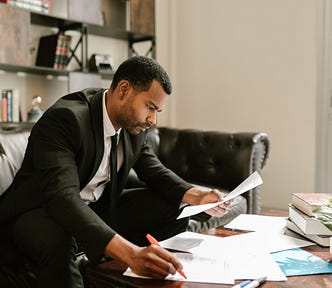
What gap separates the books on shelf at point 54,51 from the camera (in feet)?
9.59

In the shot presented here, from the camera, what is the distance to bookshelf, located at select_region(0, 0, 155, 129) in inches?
103

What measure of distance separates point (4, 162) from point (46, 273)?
777 mm

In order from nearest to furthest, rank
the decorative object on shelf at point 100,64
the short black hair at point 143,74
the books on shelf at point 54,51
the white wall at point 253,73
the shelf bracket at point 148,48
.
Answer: the short black hair at point 143,74
the books on shelf at point 54,51
the white wall at point 253,73
the decorative object on shelf at point 100,64
the shelf bracket at point 148,48

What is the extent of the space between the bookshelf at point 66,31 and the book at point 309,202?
6.45 ft

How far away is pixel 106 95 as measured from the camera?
1.46 metres

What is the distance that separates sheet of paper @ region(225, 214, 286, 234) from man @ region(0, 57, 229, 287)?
82 millimetres

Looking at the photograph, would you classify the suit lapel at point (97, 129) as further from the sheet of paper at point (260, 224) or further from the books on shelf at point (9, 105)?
the books on shelf at point (9, 105)

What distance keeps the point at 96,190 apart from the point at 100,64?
183cm

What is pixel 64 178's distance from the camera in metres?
1.14

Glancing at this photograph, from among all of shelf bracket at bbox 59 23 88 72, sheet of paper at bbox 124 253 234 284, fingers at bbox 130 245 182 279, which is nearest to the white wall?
shelf bracket at bbox 59 23 88 72

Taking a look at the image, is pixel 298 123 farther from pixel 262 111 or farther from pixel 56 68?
pixel 56 68

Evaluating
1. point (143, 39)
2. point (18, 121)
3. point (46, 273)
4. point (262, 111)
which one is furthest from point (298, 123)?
point (46, 273)

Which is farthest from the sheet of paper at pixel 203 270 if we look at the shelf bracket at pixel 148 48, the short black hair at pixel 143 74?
the shelf bracket at pixel 148 48

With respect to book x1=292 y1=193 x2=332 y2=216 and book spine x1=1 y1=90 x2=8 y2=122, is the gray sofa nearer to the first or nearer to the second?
book x1=292 y1=193 x2=332 y2=216
